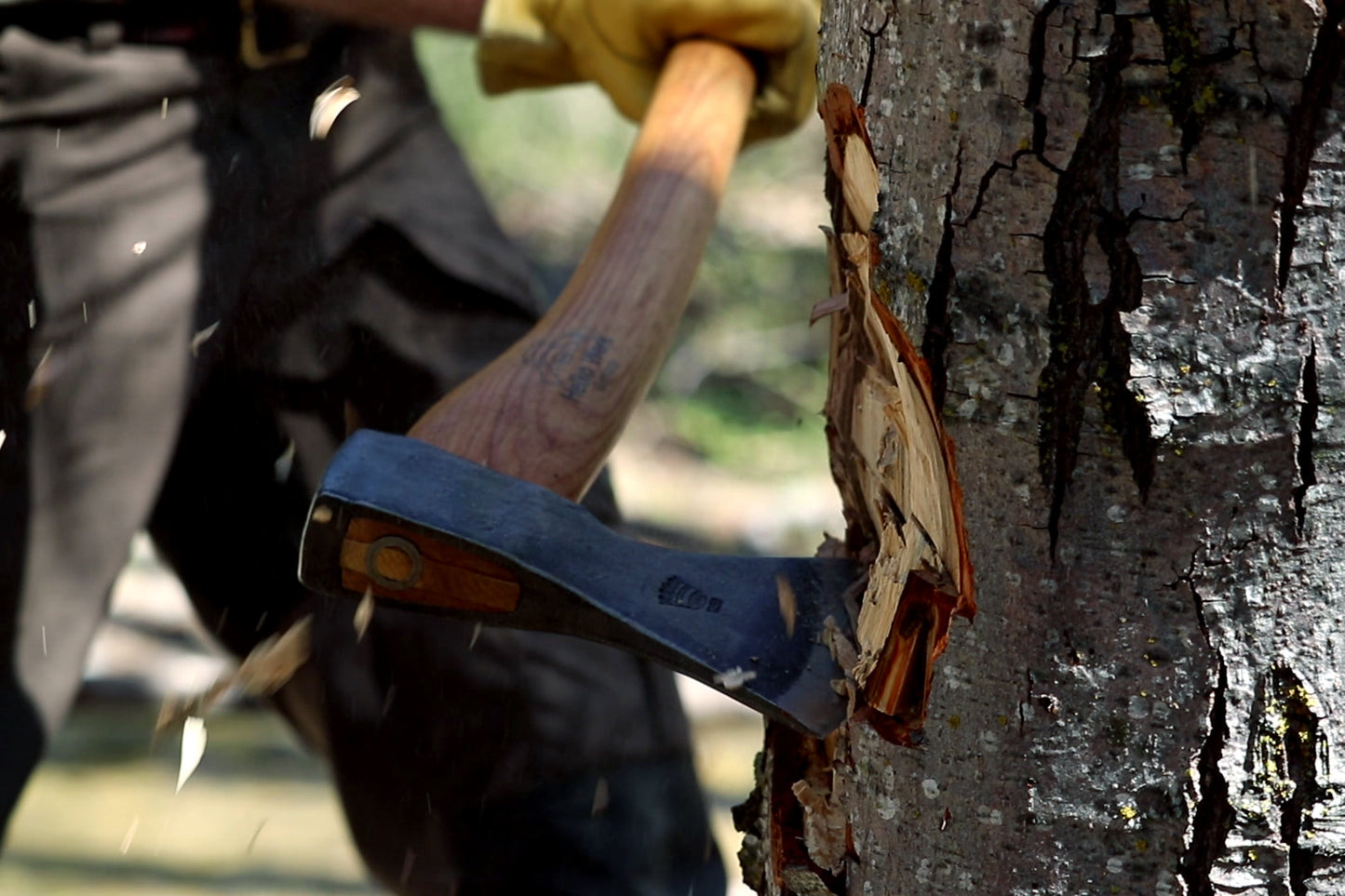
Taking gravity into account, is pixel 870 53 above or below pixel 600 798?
above

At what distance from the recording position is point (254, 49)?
1687mm

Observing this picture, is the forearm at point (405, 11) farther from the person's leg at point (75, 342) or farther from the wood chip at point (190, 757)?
the wood chip at point (190, 757)

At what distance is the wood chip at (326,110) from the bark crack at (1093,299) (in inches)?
48.2

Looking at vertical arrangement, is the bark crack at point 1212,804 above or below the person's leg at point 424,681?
above

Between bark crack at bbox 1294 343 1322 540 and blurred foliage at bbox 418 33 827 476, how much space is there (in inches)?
139

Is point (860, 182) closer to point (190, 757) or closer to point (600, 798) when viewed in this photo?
point (600, 798)

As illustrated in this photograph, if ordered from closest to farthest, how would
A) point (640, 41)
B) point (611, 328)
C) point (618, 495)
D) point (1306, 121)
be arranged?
point (1306, 121) → point (611, 328) → point (640, 41) → point (618, 495)

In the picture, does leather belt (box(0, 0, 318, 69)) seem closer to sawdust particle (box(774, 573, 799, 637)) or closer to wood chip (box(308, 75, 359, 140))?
wood chip (box(308, 75, 359, 140))

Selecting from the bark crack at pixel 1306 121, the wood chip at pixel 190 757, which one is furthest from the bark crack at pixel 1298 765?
the wood chip at pixel 190 757

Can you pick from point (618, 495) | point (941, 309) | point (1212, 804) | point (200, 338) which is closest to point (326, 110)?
point (200, 338)

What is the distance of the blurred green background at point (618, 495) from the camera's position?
2.79 m

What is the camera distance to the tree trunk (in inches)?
28.5

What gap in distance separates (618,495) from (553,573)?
101 inches

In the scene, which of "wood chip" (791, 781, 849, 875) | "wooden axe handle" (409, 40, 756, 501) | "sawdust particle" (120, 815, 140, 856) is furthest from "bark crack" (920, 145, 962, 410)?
"sawdust particle" (120, 815, 140, 856)
